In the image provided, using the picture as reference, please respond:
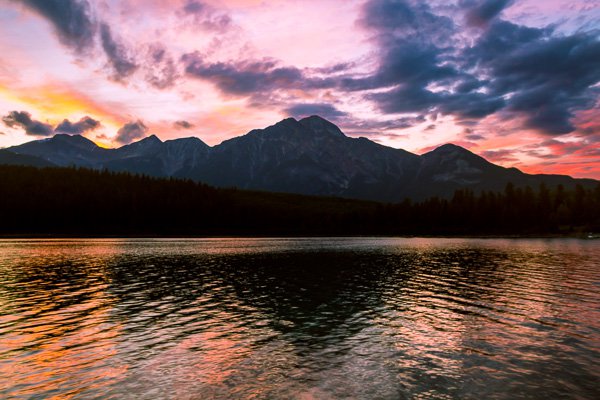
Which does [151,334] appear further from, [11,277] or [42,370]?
[11,277]

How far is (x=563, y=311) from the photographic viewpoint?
4231cm

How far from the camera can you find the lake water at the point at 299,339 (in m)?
22.5

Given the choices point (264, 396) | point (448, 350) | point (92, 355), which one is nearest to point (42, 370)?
point (92, 355)

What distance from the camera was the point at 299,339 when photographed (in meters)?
32.2

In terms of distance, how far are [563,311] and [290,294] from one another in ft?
103

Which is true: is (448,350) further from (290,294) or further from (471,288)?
(471,288)

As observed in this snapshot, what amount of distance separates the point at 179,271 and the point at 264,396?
62645 mm

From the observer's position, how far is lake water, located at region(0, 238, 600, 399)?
2248 centimetres

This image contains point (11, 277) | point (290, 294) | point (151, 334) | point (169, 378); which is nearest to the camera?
point (169, 378)

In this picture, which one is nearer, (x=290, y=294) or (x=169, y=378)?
(x=169, y=378)

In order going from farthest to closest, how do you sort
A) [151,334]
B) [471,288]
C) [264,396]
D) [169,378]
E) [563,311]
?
1. [471,288]
2. [563,311]
3. [151,334]
4. [169,378]
5. [264,396]

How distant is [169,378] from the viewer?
2353 centimetres

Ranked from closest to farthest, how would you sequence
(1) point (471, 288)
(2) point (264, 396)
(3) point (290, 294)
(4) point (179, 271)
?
1. (2) point (264, 396)
2. (3) point (290, 294)
3. (1) point (471, 288)
4. (4) point (179, 271)

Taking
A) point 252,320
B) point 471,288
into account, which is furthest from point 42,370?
point 471,288
